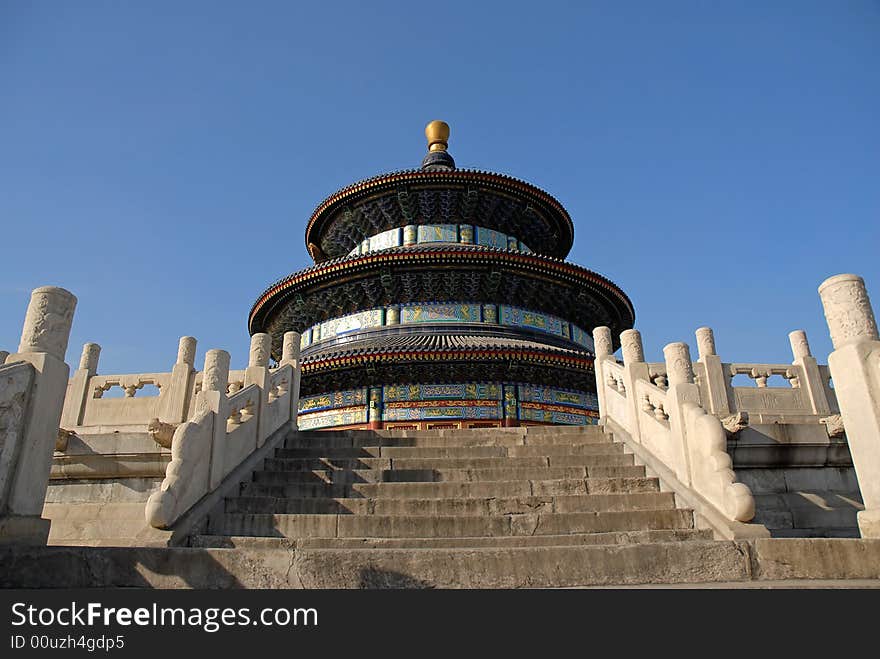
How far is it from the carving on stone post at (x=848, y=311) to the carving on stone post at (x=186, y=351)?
9.65m

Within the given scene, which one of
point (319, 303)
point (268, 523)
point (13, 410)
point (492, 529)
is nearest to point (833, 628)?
point (492, 529)

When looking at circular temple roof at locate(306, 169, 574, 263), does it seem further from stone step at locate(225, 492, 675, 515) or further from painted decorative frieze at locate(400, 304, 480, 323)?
stone step at locate(225, 492, 675, 515)

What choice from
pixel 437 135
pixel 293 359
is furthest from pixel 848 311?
pixel 437 135

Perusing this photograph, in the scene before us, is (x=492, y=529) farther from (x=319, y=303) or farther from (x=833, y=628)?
(x=319, y=303)

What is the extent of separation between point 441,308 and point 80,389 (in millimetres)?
10064

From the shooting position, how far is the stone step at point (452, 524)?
6.11 meters

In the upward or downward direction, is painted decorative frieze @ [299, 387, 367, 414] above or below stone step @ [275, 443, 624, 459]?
above

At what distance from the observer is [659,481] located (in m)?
7.14

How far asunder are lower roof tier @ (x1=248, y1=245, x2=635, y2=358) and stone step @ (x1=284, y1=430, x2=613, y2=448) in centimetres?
909

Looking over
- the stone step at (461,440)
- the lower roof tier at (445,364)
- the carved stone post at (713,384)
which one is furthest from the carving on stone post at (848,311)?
the lower roof tier at (445,364)

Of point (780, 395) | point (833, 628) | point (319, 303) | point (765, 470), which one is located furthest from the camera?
point (319, 303)

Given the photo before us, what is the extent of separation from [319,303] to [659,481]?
14000mm

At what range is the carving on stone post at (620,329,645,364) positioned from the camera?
8742 mm

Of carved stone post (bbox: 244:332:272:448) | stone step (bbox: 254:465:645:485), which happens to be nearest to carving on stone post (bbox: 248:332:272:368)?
carved stone post (bbox: 244:332:272:448)
